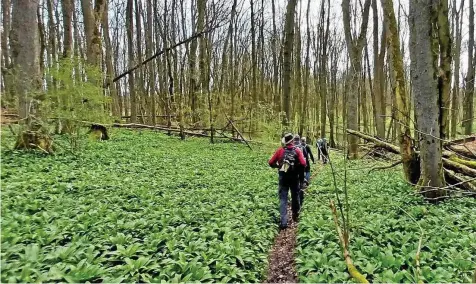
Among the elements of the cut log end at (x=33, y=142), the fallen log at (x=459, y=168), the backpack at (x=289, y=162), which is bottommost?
the fallen log at (x=459, y=168)

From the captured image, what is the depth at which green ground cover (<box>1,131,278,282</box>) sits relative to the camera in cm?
388

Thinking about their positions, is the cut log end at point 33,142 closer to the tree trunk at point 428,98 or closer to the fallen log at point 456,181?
the tree trunk at point 428,98

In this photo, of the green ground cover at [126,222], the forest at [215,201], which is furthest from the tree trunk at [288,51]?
the green ground cover at [126,222]

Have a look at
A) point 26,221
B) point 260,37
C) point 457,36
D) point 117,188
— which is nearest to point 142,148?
point 117,188

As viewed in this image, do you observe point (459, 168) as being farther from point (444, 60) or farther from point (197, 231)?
point (197, 231)

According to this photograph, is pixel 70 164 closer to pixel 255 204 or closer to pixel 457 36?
pixel 255 204

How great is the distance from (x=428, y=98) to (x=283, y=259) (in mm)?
5007

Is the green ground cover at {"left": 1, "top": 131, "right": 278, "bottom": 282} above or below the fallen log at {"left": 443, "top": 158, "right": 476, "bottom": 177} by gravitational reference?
below

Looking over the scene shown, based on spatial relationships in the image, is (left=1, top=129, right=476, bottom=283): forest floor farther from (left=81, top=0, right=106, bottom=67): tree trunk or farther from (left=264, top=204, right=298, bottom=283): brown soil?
(left=81, top=0, right=106, bottom=67): tree trunk

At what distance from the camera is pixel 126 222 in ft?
17.5

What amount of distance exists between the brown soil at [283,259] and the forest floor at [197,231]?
2cm

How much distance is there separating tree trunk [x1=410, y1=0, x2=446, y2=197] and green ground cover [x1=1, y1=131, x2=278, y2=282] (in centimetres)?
357

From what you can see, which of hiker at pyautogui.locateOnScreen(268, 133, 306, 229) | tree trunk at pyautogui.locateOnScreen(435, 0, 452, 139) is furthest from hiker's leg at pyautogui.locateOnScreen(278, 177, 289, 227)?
tree trunk at pyautogui.locateOnScreen(435, 0, 452, 139)

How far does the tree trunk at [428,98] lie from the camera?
728 cm
